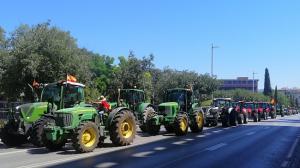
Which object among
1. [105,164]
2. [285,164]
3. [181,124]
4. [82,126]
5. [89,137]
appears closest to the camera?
[105,164]

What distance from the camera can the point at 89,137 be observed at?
55.0 ft

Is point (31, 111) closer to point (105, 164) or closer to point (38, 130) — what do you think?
point (38, 130)

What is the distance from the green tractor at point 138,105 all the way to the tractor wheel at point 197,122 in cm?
247

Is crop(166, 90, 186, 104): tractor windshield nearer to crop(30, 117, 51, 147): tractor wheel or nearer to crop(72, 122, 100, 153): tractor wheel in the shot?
crop(72, 122, 100, 153): tractor wheel

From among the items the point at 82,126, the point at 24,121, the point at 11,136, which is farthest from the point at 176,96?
the point at 82,126

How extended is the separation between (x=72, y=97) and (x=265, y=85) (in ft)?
481

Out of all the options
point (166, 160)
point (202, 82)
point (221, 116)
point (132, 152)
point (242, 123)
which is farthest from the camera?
point (202, 82)

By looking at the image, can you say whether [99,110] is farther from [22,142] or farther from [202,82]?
[202,82]

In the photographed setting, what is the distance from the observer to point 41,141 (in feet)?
56.5

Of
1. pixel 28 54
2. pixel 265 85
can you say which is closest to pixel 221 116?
pixel 28 54

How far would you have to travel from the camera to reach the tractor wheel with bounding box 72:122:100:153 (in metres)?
16.0

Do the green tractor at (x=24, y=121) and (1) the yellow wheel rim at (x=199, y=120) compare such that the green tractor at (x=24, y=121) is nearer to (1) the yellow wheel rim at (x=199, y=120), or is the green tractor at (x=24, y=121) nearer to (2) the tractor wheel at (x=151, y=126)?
(2) the tractor wheel at (x=151, y=126)

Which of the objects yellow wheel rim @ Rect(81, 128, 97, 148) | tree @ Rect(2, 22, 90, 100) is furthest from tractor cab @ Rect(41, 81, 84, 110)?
tree @ Rect(2, 22, 90, 100)

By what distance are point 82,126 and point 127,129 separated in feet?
10.7
